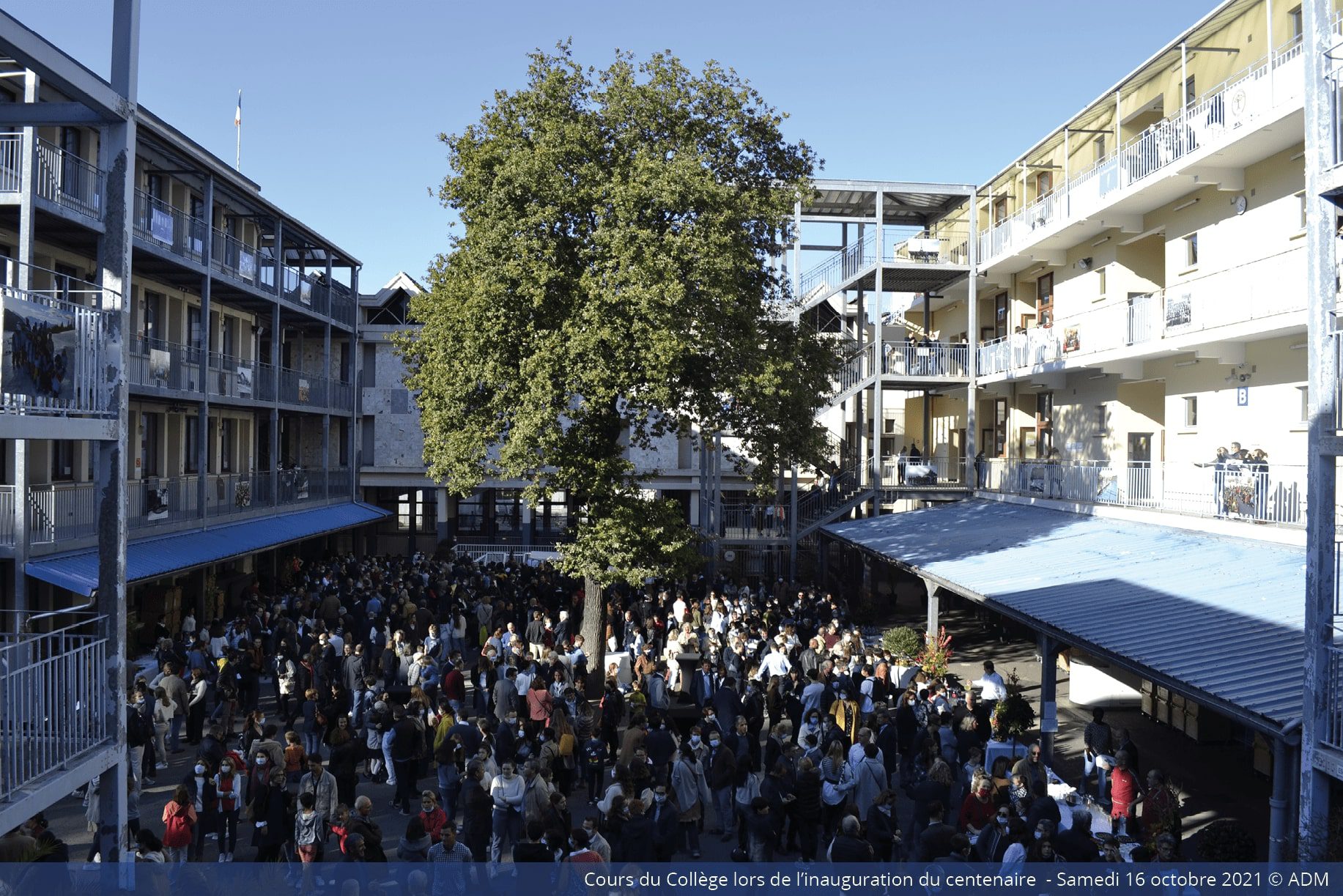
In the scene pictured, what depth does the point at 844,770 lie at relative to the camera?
11477 millimetres

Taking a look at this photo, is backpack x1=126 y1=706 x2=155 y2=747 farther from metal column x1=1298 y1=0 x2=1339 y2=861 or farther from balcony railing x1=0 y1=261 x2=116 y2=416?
metal column x1=1298 y1=0 x2=1339 y2=861

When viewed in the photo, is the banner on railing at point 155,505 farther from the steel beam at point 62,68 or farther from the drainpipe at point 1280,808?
the drainpipe at point 1280,808

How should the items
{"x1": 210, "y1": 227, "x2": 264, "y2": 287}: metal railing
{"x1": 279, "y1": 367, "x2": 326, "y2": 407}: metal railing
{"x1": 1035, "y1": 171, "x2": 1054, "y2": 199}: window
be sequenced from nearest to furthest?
{"x1": 210, "y1": 227, "x2": 264, "y2": 287}: metal railing → {"x1": 1035, "y1": 171, "x2": 1054, "y2": 199}: window → {"x1": 279, "y1": 367, "x2": 326, "y2": 407}: metal railing

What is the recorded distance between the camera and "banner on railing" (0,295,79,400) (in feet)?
21.2

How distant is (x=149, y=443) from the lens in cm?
2470

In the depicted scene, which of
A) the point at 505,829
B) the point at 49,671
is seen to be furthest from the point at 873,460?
the point at 49,671

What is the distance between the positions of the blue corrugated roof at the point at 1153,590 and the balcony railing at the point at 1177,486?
0.47 metres

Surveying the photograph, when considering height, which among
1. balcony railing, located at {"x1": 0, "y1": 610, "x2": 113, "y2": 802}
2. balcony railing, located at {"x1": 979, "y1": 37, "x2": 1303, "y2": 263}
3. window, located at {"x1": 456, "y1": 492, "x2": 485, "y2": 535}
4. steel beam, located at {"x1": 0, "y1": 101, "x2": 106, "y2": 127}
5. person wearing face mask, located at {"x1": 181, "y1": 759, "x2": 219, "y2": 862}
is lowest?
person wearing face mask, located at {"x1": 181, "y1": 759, "x2": 219, "y2": 862}

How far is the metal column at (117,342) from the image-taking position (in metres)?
7.18

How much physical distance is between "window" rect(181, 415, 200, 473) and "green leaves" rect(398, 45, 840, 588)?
10513mm

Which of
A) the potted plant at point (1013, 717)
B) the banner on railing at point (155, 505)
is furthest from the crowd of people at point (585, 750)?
the banner on railing at point (155, 505)

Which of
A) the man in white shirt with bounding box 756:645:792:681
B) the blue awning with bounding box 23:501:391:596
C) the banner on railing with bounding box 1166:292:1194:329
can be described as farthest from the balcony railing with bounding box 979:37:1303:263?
the blue awning with bounding box 23:501:391:596

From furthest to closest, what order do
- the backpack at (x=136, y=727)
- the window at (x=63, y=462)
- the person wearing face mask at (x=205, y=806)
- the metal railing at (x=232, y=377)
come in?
the metal railing at (x=232, y=377), the window at (x=63, y=462), the backpack at (x=136, y=727), the person wearing face mask at (x=205, y=806)

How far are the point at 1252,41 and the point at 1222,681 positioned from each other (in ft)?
41.5
